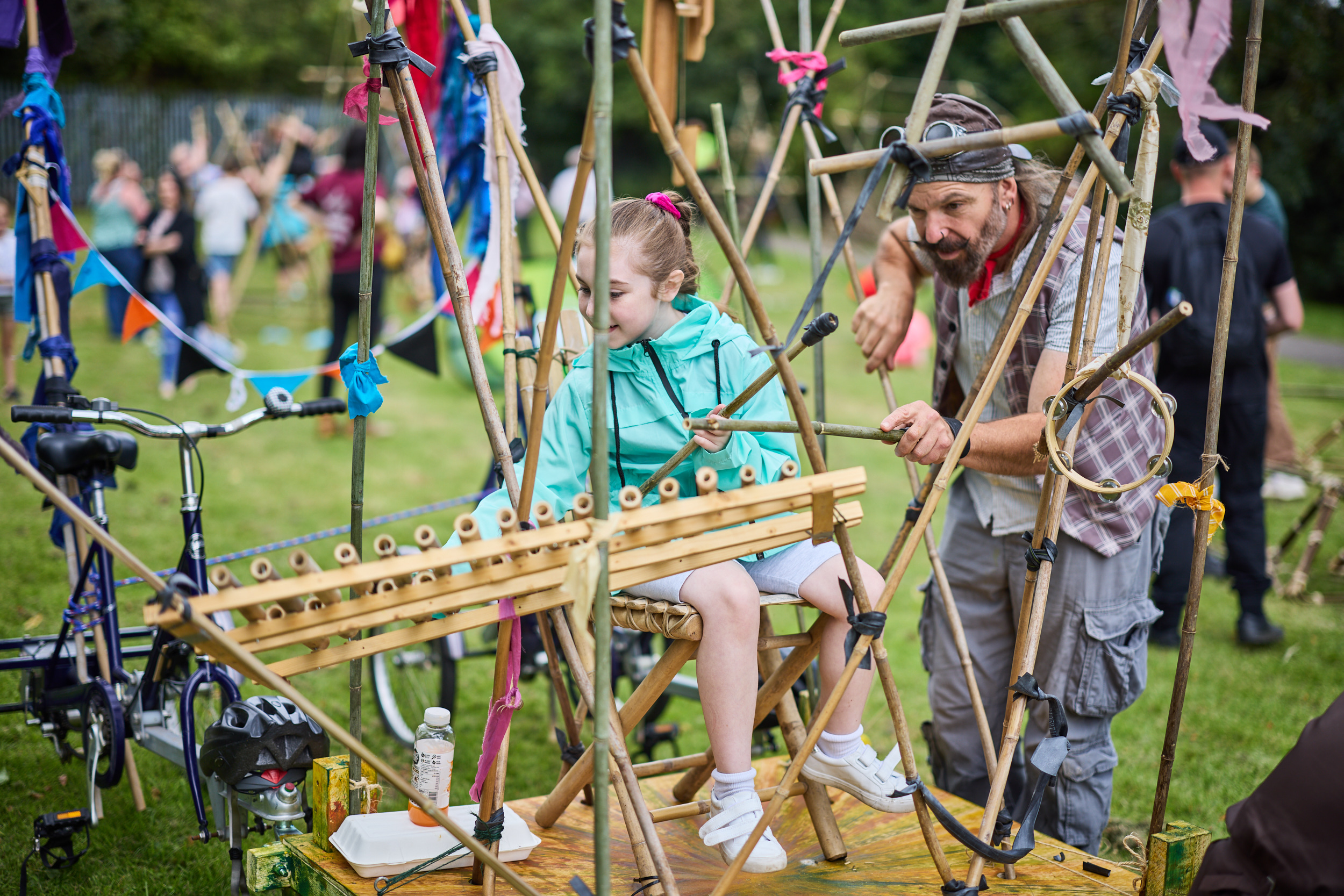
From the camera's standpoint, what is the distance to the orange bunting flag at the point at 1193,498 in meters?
1.92

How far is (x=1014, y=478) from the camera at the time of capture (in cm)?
252

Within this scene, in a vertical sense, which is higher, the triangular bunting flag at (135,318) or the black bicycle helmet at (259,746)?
the triangular bunting flag at (135,318)

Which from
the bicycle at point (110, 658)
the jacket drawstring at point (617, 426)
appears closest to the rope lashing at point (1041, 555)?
the jacket drawstring at point (617, 426)

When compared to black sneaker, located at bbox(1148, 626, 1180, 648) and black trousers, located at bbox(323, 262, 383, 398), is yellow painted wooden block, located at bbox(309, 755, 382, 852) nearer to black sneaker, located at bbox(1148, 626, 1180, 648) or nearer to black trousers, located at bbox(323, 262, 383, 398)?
black sneaker, located at bbox(1148, 626, 1180, 648)

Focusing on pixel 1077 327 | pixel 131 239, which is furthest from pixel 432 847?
pixel 131 239

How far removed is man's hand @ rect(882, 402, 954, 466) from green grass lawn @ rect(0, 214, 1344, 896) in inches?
56.9

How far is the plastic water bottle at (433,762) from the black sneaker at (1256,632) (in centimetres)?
396

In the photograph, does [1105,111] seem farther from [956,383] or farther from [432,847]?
[432,847]

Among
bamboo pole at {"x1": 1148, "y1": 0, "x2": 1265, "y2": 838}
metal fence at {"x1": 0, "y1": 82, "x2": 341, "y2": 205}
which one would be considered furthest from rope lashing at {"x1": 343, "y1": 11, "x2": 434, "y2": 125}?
metal fence at {"x1": 0, "y1": 82, "x2": 341, "y2": 205}

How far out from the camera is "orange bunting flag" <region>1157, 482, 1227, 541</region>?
6.31 feet

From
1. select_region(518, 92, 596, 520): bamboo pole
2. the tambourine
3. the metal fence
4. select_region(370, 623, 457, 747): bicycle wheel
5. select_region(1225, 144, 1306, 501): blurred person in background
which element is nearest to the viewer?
select_region(518, 92, 596, 520): bamboo pole

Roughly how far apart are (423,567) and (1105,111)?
1436 mm

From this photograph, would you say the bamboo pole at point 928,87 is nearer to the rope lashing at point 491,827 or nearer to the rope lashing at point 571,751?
the rope lashing at point 491,827

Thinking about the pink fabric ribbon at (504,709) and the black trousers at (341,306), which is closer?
the pink fabric ribbon at (504,709)
